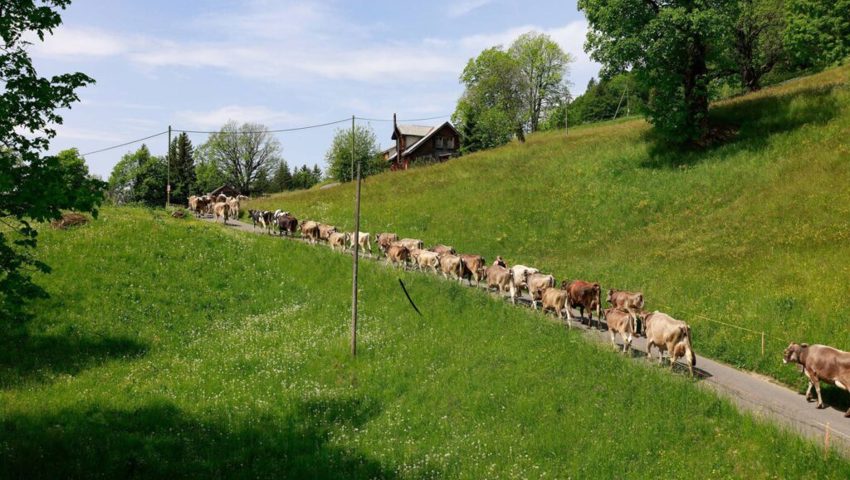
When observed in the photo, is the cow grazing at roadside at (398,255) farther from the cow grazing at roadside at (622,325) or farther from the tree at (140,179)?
the tree at (140,179)

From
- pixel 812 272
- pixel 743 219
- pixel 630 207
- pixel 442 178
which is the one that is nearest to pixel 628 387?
pixel 812 272

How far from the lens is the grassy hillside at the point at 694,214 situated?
888 inches

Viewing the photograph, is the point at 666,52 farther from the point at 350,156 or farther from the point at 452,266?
the point at 350,156

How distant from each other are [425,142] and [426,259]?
212 feet

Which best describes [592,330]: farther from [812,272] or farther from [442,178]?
[442,178]

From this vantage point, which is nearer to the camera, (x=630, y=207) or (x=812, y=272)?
(x=812, y=272)

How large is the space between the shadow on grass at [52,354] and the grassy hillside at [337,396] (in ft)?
0.28

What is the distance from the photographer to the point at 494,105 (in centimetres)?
8988

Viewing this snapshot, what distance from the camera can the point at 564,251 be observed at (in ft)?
117

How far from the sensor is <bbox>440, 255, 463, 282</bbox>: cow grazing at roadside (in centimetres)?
3075

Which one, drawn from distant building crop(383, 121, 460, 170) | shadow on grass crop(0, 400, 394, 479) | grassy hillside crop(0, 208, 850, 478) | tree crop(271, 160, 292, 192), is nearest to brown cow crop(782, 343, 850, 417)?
grassy hillside crop(0, 208, 850, 478)

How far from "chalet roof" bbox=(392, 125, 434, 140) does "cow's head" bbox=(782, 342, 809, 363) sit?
8405 cm

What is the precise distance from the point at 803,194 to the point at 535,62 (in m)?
69.3

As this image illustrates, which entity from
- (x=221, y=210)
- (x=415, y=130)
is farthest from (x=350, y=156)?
(x=221, y=210)
